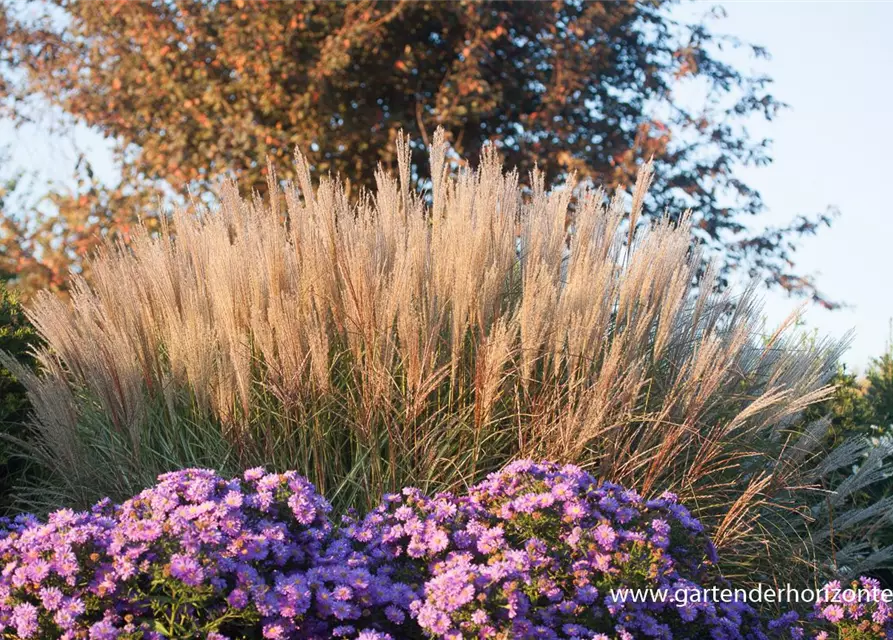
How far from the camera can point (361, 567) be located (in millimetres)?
2518

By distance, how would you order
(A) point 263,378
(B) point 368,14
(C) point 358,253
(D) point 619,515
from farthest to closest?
1. (B) point 368,14
2. (A) point 263,378
3. (C) point 358,253
4. (D) point 619,515

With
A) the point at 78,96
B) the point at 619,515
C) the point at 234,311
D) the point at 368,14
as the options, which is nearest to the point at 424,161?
the point at 368,14

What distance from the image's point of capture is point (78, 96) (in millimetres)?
9891

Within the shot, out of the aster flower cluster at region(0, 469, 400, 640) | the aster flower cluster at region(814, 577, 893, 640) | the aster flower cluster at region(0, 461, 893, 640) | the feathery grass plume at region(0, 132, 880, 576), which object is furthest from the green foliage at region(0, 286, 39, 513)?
the aster flower cluster at region(814, 577, 893, 640)

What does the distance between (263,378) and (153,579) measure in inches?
43.1

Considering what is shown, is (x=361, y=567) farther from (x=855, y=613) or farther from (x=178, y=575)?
(x=855, y=613)

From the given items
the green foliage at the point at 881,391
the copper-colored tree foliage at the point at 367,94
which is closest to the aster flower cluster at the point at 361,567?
the green foliage at the point at 881,391

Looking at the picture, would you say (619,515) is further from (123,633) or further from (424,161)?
(424,161)

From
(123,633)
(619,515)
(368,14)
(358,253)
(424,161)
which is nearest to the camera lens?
(123,633)

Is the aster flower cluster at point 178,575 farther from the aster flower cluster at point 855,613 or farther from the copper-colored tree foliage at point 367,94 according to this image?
the copper-colored tree foliage at point 367,94

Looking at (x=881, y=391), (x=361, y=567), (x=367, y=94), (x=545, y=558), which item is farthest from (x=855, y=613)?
(x=367, y=94)

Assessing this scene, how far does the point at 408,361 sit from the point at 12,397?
6.96 ft

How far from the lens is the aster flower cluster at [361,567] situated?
7.49 ft

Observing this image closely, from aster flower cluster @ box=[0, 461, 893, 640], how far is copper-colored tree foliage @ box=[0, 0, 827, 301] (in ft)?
20.2
